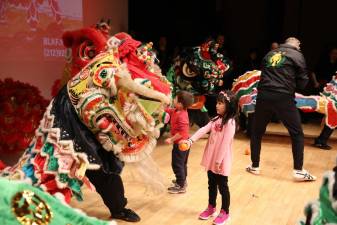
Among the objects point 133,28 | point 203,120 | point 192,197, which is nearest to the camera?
point 192,197

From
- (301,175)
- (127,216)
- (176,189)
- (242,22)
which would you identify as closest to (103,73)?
(127,216)

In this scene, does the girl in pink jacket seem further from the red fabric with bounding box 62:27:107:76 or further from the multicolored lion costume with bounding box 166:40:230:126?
the multicolored lion costume with bounding box 166:40:230:126

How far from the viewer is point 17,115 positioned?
10.1ft

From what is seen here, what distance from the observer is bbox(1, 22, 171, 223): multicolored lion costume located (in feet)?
7.07

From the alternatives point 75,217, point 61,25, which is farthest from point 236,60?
point 75,217

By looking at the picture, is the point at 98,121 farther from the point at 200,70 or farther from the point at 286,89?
the point at 200,70

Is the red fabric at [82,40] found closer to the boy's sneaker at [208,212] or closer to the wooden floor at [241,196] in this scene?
the wooden floor at [241,196]

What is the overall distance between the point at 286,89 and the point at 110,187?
1928mm

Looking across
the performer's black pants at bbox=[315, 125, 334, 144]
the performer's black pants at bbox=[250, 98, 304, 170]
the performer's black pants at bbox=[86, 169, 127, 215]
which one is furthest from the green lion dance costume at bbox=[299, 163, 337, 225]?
the performer's black pants at bbox=[315, 125, 334, 144]

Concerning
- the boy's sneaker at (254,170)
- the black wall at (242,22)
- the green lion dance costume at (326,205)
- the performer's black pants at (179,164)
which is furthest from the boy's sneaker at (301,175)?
the black wall at (242,22)

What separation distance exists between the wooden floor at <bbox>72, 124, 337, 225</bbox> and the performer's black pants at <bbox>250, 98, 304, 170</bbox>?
302 millimetres

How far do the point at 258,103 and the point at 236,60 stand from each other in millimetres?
3763

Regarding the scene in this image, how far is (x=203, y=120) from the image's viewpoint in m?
4.69

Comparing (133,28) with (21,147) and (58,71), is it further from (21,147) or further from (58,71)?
(21,147)
